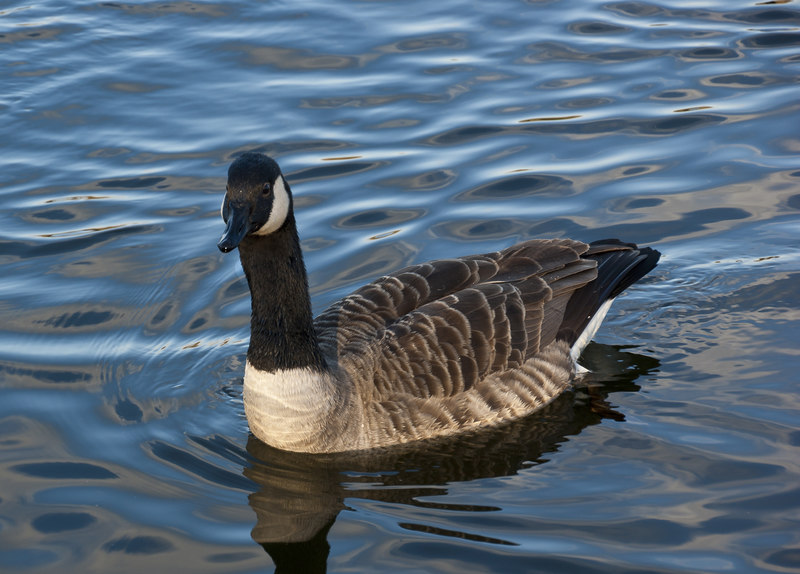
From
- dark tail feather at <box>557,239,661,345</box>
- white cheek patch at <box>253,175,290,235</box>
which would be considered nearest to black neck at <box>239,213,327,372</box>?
white cheek patch at <box>253,175,290,235</box>

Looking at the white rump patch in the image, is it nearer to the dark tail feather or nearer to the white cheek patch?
the dark tail feather

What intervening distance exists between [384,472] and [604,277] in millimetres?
3067

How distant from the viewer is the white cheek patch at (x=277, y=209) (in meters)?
8.41

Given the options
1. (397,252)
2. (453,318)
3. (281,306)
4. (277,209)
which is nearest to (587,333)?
(453,318)

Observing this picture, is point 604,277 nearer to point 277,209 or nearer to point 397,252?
point 397,252

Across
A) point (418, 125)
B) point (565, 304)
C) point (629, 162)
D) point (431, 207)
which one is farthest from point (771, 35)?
point (565, 304)

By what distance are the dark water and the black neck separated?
0.88 meters

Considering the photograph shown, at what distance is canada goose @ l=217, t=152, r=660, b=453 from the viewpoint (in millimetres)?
8766

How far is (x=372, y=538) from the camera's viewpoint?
7.94 metres

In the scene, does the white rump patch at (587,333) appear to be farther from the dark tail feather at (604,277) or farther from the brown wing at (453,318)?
the brown wing at (453,318)

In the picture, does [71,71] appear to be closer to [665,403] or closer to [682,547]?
[665,403]

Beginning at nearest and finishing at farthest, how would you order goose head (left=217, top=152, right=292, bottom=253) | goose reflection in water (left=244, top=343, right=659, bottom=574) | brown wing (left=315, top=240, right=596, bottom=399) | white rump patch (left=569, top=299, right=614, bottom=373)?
goose reflection in water (left=244, top=343, right=659, bottom=574), goose head (left=217, top=152, right=292, bottom=253), brown wing (left=315, top=240, right=596, bottom=399), white rump patch (left=569, top=299, right=614, bottom=373)

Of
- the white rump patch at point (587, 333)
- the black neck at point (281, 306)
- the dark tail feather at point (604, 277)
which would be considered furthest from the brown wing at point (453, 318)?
the black neck at point (281, 306)

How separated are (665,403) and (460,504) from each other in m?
2.39
